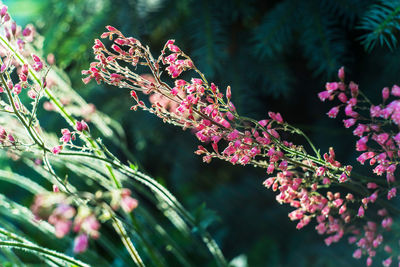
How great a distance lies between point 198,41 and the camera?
0.72 m

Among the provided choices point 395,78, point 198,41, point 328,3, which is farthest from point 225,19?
point 395,78

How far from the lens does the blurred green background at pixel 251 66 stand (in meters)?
0.65

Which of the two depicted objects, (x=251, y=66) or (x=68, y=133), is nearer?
(x=68, y=133)

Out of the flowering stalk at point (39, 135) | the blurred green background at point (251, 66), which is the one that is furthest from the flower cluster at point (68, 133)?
the blurred green background at point (251, 66)

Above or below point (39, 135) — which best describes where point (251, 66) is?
below

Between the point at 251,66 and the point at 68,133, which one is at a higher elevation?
the point at 68,133

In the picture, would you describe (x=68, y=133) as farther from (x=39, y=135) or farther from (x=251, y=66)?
(x=251, y=66)

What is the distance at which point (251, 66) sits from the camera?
766 millimetres

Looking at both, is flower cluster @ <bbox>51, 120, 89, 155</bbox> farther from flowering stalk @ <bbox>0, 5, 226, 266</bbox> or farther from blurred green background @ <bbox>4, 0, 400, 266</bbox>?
blurred green background @ <bbox>4, 0, 400, 266</bbox>

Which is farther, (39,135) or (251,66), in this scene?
(251,66)

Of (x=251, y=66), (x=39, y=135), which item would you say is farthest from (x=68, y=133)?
(x=251, y=66)

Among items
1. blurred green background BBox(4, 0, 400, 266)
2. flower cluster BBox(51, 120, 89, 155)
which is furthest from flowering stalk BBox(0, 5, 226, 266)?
blurred green background BBox(4, 0, 400, 266)

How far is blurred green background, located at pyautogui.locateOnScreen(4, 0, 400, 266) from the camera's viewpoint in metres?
0.65

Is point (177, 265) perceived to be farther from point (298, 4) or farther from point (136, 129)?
point (298, 4)
